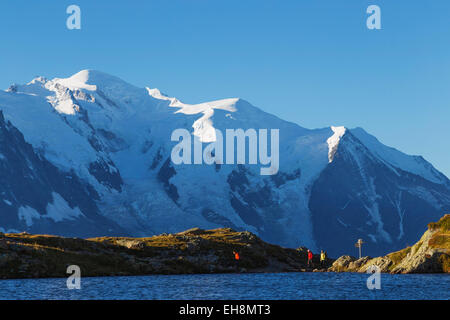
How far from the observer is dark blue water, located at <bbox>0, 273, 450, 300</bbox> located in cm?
7362

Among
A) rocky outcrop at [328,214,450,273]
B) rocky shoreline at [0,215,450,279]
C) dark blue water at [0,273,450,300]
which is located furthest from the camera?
rocky shoreline at [0,215,450,279]

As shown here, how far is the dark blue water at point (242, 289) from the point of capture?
2899 inches

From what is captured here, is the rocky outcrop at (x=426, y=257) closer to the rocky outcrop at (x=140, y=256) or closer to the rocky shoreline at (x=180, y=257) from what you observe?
the rocky shoreline at (x=180, y=257)

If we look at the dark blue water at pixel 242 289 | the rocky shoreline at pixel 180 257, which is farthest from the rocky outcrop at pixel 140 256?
the dark blue water at pixel 242 289

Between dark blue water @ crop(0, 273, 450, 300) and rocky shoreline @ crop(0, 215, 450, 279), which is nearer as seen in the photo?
dark blue water @ crop(0, 273, 450, 300)

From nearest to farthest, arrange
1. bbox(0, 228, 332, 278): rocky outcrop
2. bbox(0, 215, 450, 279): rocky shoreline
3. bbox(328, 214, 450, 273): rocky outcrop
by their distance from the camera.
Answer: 1. bbox(328, 214, 450, 273): rocky outcrop
2. bbox(0, 215, 450, 279): rocky shoreline
3. bbox(0, 228, 332, 278): rocky outcrop

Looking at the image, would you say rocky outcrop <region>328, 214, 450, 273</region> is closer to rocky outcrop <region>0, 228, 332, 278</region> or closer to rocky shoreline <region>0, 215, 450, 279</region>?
rocky shoreline <region>0, 215, 450, 279</region>

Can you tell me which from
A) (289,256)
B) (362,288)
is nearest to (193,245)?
(289,256)

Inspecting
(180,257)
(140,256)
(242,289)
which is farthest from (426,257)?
(140,256)

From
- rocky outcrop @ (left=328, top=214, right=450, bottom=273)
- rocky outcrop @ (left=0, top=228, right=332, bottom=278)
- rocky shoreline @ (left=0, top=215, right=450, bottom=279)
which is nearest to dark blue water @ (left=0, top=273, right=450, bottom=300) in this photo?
rocky outcrop @ (left=328, top=214, right=450, bottom=273)

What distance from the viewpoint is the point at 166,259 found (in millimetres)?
132500

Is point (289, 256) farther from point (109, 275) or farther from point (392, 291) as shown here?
point (392, 291)

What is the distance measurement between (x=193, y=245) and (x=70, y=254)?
2636 centimetres
